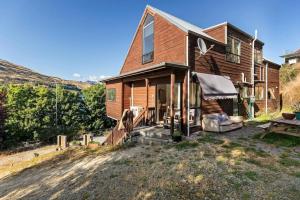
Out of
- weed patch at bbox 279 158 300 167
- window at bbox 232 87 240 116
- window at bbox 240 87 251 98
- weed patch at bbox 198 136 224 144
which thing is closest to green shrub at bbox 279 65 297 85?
window at bbox 240 87 251 98

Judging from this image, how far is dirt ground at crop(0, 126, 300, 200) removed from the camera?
400 cm

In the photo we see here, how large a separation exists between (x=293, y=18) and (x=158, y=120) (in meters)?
15.7

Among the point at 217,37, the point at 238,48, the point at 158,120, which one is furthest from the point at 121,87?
the point at 238,48

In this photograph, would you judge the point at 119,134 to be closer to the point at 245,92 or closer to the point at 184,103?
the point at 184,103

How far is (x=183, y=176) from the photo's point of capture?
474 cm

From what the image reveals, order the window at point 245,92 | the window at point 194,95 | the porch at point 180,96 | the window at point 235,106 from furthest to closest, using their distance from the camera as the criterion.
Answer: the window at point 245,92, the window at point 235,106, the window at point 194,95, the porch at point 180,96

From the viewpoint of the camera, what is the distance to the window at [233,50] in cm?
1227

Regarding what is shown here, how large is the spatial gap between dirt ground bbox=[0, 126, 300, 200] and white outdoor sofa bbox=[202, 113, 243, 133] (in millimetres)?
2145

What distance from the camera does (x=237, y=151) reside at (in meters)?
6.54

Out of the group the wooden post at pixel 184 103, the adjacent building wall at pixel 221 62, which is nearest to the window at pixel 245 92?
the adjacent building wall at pixel 221 62

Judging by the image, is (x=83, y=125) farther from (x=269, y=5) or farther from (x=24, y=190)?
(x=269, y=5)

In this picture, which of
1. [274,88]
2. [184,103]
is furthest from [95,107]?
[274,88]

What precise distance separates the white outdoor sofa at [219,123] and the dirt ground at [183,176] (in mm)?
2145

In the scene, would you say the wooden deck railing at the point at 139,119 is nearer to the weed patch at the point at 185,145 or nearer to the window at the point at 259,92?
the weed patch at the point at 185,145
